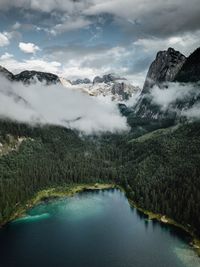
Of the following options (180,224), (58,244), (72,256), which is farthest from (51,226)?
(180,224)

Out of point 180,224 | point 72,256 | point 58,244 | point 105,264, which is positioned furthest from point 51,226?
point 180,224

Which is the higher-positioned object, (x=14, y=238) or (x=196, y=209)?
(x=196, y=209)

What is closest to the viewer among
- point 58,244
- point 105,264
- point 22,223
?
point 105,264

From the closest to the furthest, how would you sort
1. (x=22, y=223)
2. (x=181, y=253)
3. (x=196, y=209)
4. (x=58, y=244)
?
1. (x=181, y=253)
2. (x=58, y=244)
3. (x=196, y=209)
4. (x=22, y=223)

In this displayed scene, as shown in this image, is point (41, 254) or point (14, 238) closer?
point (41, 254)

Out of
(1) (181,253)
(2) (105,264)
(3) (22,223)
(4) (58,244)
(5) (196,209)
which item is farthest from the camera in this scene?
(3) (22,223)

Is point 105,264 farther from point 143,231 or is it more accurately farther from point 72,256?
point 143,231

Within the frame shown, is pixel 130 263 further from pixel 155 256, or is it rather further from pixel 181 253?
pixel 181 253

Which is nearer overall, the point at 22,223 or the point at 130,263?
the point at 130,263

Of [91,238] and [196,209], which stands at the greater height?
[196,209]
